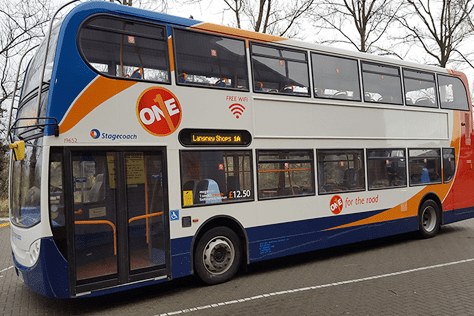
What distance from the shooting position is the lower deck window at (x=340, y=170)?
29.2 ft

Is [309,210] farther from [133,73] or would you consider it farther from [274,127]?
[133,73]

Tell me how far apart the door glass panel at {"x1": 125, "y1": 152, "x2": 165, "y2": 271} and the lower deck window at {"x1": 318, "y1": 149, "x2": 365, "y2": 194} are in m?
3.51

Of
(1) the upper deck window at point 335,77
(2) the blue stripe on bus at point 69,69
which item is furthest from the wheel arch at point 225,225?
(1) the upper deck window at point 335,77

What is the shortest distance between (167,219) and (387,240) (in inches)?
270

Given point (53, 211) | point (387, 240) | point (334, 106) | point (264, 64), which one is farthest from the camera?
point (387, 240)

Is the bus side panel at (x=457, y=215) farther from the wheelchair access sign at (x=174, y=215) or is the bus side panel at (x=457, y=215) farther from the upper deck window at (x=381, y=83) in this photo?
the wheelchair access sign at (x=174, y=215)

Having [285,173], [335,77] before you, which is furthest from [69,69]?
[335,77]

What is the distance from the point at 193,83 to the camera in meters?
7.26

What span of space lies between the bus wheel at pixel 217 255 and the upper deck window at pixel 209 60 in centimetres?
246

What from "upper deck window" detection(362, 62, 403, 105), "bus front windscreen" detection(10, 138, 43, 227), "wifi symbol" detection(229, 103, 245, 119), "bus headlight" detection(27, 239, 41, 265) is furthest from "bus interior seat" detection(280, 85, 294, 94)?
"bus headlight" detection(27, 239, 41, 265)

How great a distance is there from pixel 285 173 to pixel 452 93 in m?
6.52

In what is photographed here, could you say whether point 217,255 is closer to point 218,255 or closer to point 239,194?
point 218,255

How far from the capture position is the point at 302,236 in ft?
27.8

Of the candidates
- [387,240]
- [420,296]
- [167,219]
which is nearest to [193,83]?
[167,219]
